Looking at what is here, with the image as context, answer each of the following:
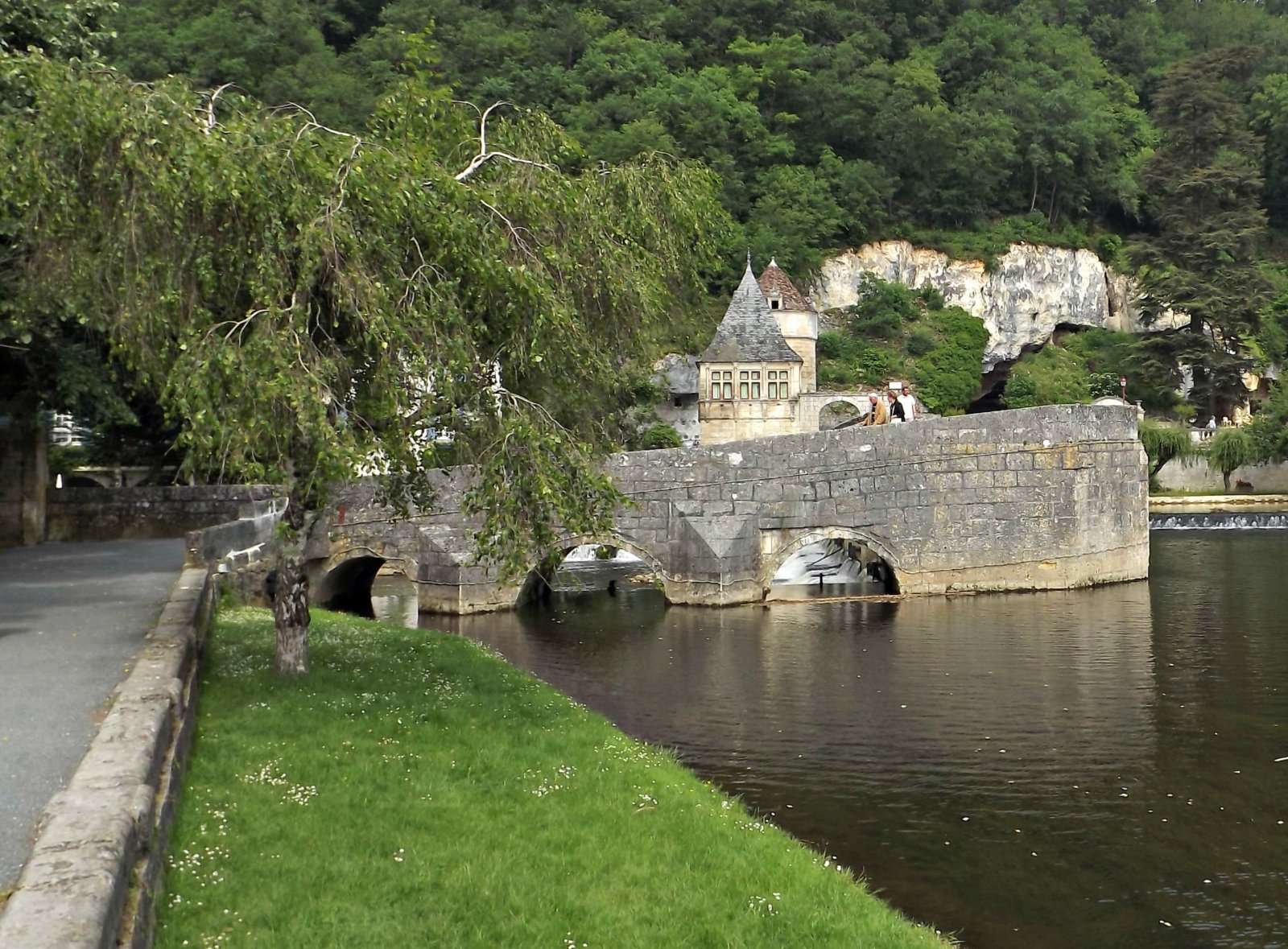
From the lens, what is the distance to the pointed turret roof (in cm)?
5441

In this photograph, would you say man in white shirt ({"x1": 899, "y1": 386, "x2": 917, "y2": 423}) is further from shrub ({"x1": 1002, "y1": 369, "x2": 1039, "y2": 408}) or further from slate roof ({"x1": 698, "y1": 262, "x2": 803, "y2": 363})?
shrub ({"x1": 1002, "y1": 369, "x2": 1039, "y2": 408})

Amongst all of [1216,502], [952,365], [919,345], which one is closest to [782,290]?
[919,345]

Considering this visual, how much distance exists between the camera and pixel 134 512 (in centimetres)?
2389

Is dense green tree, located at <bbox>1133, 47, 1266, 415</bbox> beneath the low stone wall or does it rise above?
above

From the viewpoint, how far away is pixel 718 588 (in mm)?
22719

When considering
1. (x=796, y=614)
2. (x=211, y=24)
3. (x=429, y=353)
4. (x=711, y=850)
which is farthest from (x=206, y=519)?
(x=211, y=24)

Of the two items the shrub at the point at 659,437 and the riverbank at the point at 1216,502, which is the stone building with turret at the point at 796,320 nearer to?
the shrub at the point at 659,437

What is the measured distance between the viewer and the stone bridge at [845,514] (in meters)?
22.7

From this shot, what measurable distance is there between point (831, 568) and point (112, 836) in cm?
2444

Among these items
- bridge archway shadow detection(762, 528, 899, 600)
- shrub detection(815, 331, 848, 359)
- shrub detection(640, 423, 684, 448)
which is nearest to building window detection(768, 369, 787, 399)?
shrub detection(640, 423, 684, 448)

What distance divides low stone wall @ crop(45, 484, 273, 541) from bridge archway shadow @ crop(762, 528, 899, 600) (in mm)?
10120

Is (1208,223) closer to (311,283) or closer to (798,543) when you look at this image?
(798,543)

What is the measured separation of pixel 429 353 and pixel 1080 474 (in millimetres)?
17577

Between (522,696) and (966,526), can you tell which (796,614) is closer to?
(966,526)
